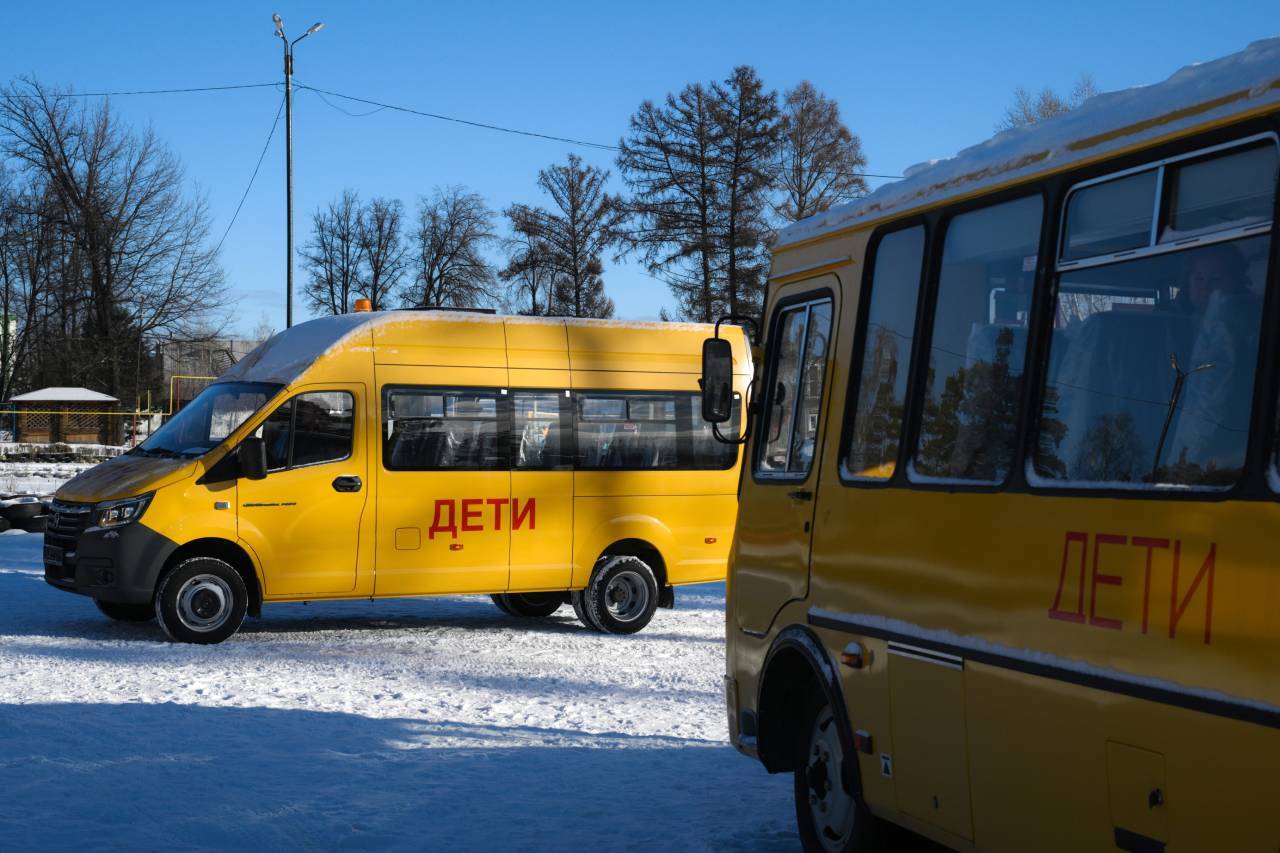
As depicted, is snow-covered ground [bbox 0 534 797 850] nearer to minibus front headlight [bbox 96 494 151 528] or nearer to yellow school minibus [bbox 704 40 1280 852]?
minibus front headlight [bbox 96 494 151 528]

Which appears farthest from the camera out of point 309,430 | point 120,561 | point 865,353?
point 309,430

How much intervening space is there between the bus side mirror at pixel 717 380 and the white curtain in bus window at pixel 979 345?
167cm

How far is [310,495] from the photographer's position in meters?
13.1

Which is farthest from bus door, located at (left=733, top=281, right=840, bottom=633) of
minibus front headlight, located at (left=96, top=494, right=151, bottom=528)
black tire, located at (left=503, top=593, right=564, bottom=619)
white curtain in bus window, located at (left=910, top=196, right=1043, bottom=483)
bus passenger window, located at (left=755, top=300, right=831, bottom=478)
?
black tire, located at (left=503, top=593, right=564, bottom=619)

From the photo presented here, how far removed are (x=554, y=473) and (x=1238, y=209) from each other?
10.5m

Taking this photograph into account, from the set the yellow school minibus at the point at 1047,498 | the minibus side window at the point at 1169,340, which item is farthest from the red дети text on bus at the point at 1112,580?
the minibus side window at the point at 1169,340

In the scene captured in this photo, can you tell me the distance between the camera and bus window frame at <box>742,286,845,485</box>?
638 cm

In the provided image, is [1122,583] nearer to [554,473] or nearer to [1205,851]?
[1205,851]

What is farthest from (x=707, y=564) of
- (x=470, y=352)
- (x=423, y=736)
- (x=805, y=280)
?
(x=805, y=280)

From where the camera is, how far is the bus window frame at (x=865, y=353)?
5.61 meters

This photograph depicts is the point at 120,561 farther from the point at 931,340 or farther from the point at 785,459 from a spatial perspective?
the point at 931,340

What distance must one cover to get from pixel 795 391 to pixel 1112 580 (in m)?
2.72

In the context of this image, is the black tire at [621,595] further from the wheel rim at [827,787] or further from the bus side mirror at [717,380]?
the wheel rim at [827,787]

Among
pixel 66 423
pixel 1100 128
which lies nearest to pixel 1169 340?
pixel 1100 128
